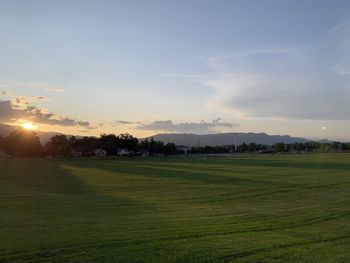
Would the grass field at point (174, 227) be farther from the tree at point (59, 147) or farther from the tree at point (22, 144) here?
the tree at point (59, 147)

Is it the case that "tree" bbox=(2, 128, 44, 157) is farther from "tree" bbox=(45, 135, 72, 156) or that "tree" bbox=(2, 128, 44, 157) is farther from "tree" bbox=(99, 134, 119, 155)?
"tree" bbox=(99, 134, 119, 155)

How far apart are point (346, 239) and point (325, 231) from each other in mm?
1521

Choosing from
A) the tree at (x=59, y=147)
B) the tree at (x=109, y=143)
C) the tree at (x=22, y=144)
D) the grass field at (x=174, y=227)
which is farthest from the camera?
the tree at (x=109, y=143)

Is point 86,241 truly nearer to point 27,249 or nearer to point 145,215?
point 27,249

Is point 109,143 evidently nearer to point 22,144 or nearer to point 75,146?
point 75,146

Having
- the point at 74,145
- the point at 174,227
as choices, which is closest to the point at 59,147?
the point at 74,145

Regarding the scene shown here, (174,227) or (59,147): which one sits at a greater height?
(59,147)

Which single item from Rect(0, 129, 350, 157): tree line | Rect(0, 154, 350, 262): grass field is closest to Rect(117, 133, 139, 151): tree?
Rect(0, 129, 350, 157): tree line

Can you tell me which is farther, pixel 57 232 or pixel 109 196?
pixel 109 196

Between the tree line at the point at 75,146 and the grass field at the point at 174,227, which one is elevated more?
the tree line at the point at 75,146

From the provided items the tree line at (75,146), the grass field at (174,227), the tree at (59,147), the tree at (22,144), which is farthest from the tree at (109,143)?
the grass field at (174,227)

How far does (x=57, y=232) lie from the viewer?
15.8 m

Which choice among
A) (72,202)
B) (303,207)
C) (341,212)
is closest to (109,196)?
(72,202)

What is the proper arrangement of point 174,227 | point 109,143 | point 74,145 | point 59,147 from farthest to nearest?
point 109,143 → point 74,145 → point 59,147 → point 174,227
